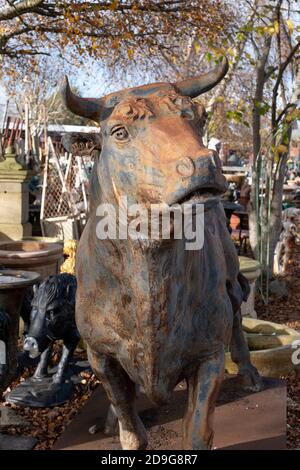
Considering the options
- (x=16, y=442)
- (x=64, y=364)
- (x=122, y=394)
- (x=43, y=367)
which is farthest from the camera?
(x=43, y=367)

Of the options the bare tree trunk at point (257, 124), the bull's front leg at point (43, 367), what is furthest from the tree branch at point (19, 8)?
the bull's front leg at point (43, 367)

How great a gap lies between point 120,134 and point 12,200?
7.29 m

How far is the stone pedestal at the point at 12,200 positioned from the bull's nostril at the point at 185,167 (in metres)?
7.49

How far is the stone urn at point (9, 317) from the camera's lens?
371 centimetres

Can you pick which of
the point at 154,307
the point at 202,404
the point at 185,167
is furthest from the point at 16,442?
the point at 185,167

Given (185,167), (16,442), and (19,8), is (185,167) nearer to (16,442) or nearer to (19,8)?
(16,442)

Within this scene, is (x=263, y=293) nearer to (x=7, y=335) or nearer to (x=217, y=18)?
(x=217, y=18)

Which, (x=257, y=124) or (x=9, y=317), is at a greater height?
(x=257, y=124)

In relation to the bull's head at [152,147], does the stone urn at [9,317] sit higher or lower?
lower

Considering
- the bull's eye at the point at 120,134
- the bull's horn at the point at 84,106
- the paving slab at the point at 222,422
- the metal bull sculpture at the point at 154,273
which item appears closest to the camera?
the metal bull sculpture at the point at 154,273

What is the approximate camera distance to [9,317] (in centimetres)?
377

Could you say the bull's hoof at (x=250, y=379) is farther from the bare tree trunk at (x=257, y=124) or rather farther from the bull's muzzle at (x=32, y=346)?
the bare tree trunk at (x=257, y=124)

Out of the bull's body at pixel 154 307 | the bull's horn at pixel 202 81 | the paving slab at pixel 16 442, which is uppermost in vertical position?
the bull's horn at pixel 202 81

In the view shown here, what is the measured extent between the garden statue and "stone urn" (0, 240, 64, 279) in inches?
71.0
